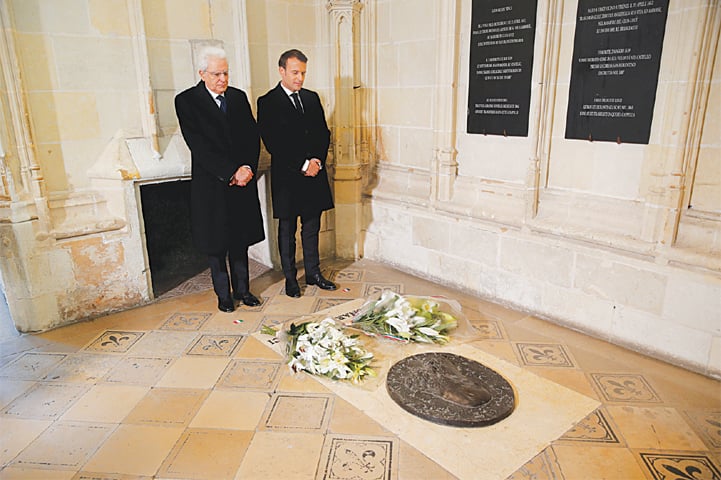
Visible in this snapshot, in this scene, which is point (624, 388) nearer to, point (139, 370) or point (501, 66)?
point (501, 66)

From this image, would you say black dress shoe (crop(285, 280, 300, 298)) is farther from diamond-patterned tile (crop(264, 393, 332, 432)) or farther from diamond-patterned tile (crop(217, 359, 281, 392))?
diamond-patterned tile (crop(264, 393, 332, 432))

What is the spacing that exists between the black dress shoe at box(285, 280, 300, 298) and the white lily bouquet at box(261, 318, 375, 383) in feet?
2.83

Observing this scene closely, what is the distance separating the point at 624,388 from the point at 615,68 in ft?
5.85

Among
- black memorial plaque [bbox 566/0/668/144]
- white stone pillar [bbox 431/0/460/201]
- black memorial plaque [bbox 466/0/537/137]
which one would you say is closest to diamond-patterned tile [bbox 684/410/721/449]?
black memorial plaque [bbox 566/0/668/144]

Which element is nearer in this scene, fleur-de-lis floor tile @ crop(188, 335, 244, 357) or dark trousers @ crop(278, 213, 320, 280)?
fleur-de-lis floor tile @ crop(188, 335, 244, 357)

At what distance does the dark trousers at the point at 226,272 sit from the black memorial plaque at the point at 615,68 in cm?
241

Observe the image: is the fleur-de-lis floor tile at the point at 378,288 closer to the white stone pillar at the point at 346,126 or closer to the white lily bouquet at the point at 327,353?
the white stone pillar at the point at 346,126

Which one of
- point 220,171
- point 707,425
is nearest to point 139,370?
point 220,171

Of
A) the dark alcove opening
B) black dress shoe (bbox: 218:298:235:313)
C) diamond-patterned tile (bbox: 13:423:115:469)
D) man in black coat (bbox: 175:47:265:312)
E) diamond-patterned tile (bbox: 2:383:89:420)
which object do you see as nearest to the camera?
diamond-patterned tile (bbox: 13:423:115:469)

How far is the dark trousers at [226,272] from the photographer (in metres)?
3.60

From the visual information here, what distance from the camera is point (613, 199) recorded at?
313 cm

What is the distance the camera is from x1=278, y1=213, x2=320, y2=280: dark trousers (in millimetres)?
3836

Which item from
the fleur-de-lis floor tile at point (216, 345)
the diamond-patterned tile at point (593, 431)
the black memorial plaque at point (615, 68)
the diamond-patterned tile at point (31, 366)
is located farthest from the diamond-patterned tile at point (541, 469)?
the diamond-patterned tile at point (31, 366)

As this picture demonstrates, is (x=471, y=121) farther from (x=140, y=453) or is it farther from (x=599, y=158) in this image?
(x=140, y=453)
